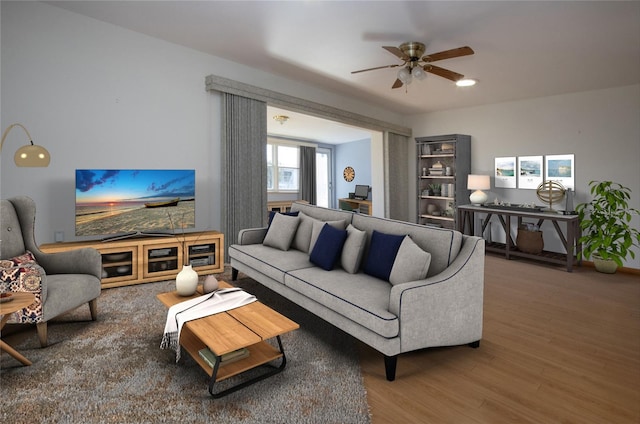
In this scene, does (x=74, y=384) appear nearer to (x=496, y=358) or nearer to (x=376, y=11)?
(x=496, y=358)

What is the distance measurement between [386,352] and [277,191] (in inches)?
301

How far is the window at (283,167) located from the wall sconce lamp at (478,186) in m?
4.94

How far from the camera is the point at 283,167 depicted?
31.1 ft

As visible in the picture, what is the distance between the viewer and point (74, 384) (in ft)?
6.20

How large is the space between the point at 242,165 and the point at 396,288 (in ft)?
10.1

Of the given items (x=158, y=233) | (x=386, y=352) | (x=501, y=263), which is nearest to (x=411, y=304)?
(x=386, y=352)

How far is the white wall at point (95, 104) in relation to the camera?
10.5 feet

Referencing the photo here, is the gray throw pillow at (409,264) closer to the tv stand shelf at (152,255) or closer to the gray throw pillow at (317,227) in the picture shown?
the gray throw pillow at (317,227)

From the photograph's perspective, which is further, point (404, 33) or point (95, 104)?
point (95, 104)

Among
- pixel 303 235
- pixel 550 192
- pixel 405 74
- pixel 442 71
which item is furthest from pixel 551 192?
pixel 303 235

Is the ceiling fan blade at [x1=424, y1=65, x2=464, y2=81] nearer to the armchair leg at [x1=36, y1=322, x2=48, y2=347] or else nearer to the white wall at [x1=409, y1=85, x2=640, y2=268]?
the white wall at [x1=409, y1=85, x2=640, y2=268]

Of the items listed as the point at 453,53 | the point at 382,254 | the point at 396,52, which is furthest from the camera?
the point at 396,52

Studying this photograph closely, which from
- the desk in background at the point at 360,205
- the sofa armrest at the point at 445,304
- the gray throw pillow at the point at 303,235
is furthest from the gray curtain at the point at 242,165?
the desk in background at the point at 360,205

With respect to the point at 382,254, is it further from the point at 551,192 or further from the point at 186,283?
the point at 551,192
